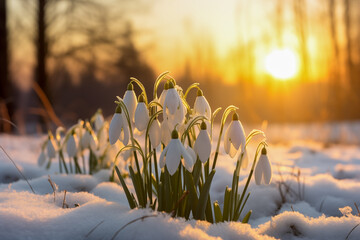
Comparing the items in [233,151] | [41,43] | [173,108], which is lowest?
[233,151]

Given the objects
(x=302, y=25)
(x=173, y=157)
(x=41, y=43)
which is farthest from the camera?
(x=302, y=25)

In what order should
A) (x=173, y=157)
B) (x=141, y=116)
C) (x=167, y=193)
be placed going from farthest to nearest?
(x=167, y=193)
(x=141, y=116)
(x=173, y=157)

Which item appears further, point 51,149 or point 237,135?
point 51,149

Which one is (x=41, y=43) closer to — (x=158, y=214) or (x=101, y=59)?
(x=101, y=59)

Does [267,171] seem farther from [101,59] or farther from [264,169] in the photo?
[101,59]

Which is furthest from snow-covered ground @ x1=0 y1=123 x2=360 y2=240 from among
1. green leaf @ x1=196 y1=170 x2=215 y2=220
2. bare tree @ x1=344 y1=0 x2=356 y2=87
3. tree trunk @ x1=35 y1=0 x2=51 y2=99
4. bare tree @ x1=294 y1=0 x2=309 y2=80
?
bare tree @ x1=344 y1=0 x2=356 y2=87

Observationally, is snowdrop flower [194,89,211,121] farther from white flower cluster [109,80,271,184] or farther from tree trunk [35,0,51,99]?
tree trunk [35,0,51,99]

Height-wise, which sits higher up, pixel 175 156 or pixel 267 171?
pixel 175 156

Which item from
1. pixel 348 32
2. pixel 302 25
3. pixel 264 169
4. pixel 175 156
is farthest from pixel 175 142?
pixel 348 32

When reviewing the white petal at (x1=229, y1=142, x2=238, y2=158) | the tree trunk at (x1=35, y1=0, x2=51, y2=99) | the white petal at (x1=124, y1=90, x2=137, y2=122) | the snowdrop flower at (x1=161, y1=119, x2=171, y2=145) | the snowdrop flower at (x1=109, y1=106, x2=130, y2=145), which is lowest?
the white petal at (x1=229, y1=142, x2=238, y2=158)

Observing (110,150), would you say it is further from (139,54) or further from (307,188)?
(139,54)

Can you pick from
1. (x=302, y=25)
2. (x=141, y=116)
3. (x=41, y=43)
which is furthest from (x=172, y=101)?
(x=302, y=25)

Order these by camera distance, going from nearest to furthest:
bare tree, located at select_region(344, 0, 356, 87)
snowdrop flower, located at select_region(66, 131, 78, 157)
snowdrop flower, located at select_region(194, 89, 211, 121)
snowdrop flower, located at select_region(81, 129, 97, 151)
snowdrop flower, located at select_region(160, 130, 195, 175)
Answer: snowdrop flower, located at select_region(160, 130, 195, 175) < snowdrop flower, located at select_region(194, 89, 211, 121) < snowdrop flower, located at select_region(66, 131, 78, 157) < snowdrop flower, located at select_region(81, 129, 97, 151) < bare tree, located at select_region(344, 0, 356, 87)
